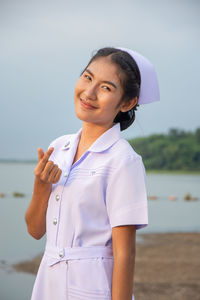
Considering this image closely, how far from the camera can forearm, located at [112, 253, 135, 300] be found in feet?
2.85

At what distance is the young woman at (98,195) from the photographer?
2.92 feet

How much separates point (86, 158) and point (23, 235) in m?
2.85

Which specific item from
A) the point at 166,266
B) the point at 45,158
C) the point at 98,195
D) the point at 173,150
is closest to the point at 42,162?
the point at 45,158

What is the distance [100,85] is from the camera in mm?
964

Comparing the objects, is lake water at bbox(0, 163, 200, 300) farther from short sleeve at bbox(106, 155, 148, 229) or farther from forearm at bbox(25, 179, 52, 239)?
short sleeve at bbox(106, 155, 148, 229)

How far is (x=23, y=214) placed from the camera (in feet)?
12.5

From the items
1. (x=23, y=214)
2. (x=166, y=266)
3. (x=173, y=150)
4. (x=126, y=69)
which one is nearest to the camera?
(x=126, y=69)

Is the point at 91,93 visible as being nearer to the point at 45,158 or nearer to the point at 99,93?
the point at 99,93

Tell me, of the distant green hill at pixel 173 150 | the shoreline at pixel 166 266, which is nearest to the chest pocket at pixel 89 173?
the shoreline at pixel 166 266

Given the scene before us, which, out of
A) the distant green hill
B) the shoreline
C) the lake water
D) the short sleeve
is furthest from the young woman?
the distant green hill

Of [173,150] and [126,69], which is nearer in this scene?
[126,69]

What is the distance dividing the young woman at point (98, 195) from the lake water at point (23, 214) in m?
2.39

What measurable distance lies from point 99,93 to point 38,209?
12.2 inches

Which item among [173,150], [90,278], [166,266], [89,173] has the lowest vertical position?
[166,266]
